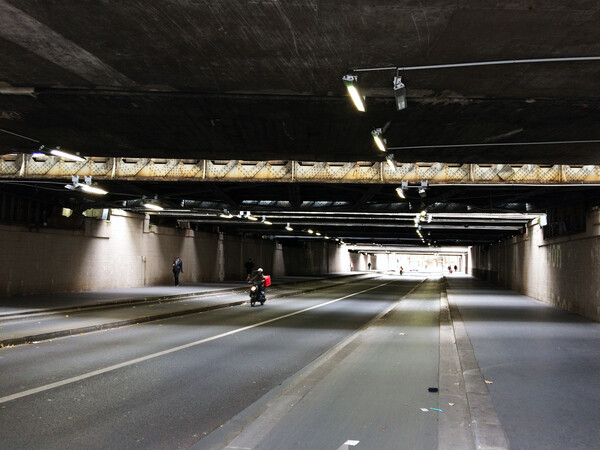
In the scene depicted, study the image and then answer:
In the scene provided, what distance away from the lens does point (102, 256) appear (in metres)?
23.7

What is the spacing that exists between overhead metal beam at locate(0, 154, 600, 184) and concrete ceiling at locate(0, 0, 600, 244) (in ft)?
9.76

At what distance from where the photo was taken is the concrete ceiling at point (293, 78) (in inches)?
204

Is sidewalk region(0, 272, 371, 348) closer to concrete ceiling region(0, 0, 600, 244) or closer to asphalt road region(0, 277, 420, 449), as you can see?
asphalt road region(0, 277, 420, 449)

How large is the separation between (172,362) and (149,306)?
1041cm

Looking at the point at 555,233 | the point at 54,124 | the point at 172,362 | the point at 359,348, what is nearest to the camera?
the point at 172,362

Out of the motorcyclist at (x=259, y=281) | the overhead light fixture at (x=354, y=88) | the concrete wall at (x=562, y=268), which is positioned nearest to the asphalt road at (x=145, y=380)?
the overhead light fixture at (x=354, y=88)

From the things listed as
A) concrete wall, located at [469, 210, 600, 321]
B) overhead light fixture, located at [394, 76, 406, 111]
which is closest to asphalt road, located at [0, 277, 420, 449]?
overhead light fixture, located at [394, 76, 406, 111]

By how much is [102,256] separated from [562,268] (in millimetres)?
20473

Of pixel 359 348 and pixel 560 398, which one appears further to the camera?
pixel 359 348

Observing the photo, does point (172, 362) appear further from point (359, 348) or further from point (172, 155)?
point (172, 155)

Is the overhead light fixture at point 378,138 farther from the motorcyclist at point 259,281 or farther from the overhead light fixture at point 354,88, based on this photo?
the motorcyclist at point 259,281

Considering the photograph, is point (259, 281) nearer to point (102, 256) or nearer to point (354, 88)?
point (102, 256)

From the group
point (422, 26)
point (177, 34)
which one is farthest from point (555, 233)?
point (177, 34)

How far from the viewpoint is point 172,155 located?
11.9m
